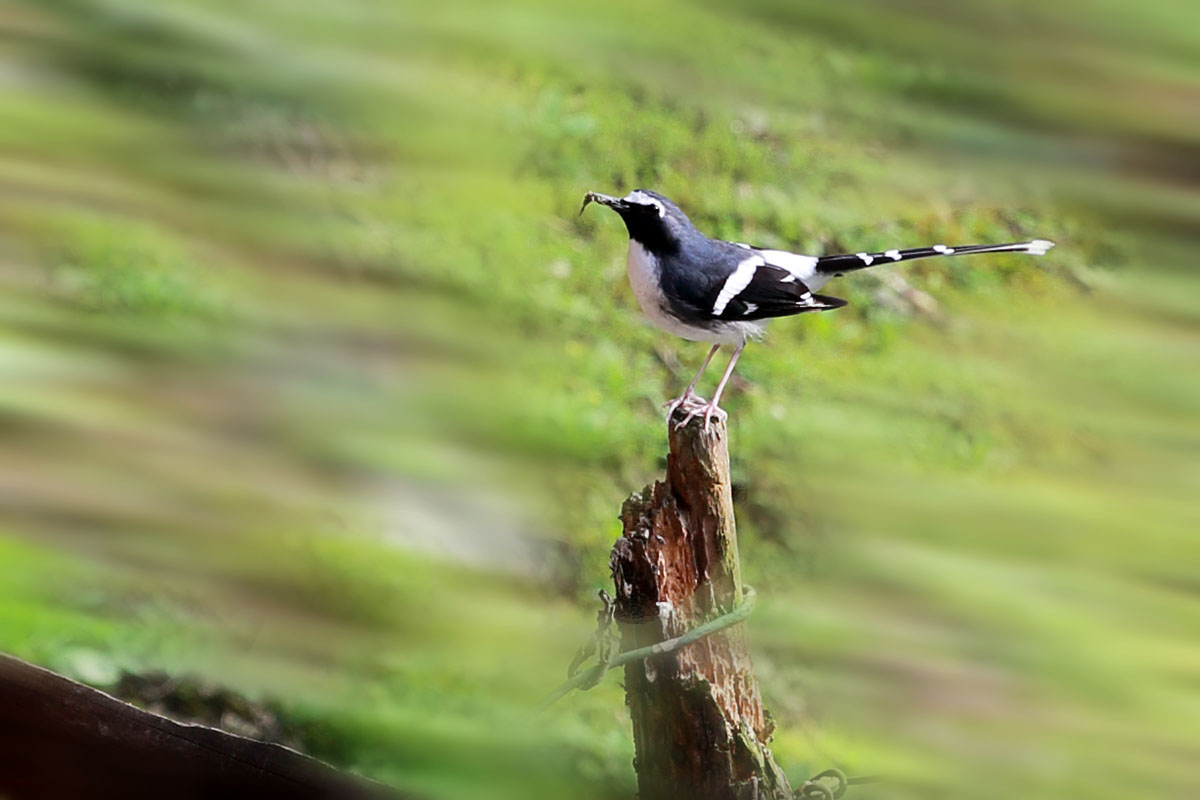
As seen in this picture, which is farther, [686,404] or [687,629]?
[686,404]

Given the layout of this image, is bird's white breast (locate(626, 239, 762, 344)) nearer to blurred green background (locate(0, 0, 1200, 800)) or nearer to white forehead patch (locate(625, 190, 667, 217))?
white forehead patch (locate(625, 190, 667, 217))

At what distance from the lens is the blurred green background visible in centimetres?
122

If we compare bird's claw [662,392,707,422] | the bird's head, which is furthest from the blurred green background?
the bird's head

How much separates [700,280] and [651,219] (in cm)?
7

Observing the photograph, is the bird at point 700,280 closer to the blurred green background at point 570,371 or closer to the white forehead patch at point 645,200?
the white forehead patch at point 645,200

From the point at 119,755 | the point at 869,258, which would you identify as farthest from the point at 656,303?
the point at 119,755

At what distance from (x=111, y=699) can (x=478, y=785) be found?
1.44ft

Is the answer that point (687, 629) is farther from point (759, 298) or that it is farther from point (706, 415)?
point (759, 298)

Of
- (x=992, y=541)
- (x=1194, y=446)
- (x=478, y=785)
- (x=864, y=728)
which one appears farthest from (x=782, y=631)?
(x=1194, y=446)

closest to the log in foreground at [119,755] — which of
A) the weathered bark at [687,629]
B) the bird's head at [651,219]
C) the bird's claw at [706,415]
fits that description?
the weathered bark at [687,629]

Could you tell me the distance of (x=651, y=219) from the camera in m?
0.98

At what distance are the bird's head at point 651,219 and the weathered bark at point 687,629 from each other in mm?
158

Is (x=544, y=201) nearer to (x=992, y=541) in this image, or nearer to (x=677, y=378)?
(x=677, y=378)

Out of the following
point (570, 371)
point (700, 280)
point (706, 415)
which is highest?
point (570, 371)
